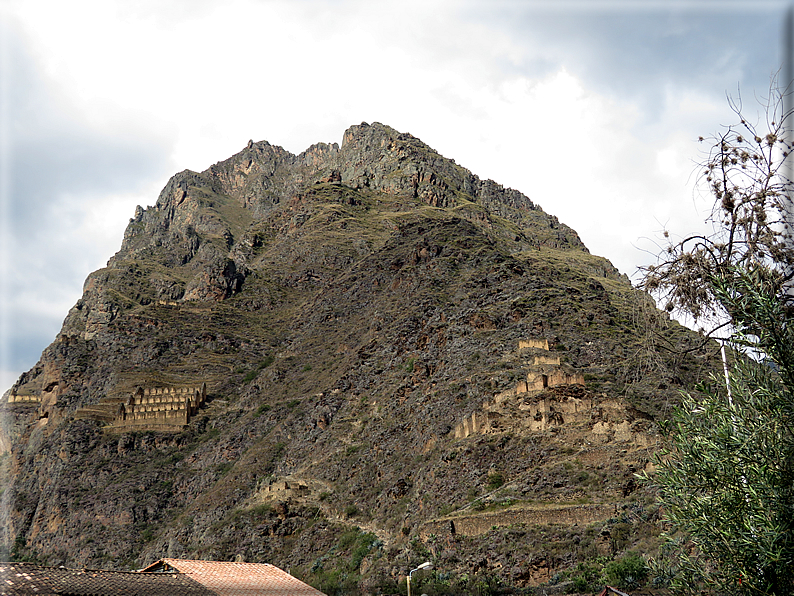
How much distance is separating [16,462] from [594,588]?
4314 inches

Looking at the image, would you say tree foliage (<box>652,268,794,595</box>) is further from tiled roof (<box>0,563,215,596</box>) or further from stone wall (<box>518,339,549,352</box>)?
stone wall (<box>518,339,549,352</box>)

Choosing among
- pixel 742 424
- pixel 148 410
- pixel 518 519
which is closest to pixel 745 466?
pixel 742 424

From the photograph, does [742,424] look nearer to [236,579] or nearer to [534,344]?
[236,579]

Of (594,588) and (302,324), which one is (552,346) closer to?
(594,588)

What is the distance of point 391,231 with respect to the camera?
162875 millimetres

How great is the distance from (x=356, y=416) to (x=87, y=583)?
5320 centimetres

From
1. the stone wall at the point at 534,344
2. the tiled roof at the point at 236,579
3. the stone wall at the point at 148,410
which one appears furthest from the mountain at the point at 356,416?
the tiled roof at the point at 236,579

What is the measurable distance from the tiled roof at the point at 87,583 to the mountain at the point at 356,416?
1906 cm

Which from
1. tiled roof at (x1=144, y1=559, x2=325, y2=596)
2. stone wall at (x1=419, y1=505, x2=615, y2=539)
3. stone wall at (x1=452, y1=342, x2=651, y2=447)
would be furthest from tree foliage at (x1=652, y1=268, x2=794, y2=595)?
stone wall at (x1=452, y1=342, x2=651, y2=447)

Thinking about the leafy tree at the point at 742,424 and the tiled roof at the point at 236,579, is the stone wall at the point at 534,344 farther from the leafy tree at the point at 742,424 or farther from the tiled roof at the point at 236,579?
the leafy tree at the point at 742,424

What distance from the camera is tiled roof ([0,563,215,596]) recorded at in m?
A: 28.6

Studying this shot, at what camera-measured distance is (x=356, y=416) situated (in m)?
83.9

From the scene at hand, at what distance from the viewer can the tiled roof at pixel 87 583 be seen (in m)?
28.6

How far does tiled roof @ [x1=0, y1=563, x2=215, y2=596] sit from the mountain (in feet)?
62.5
